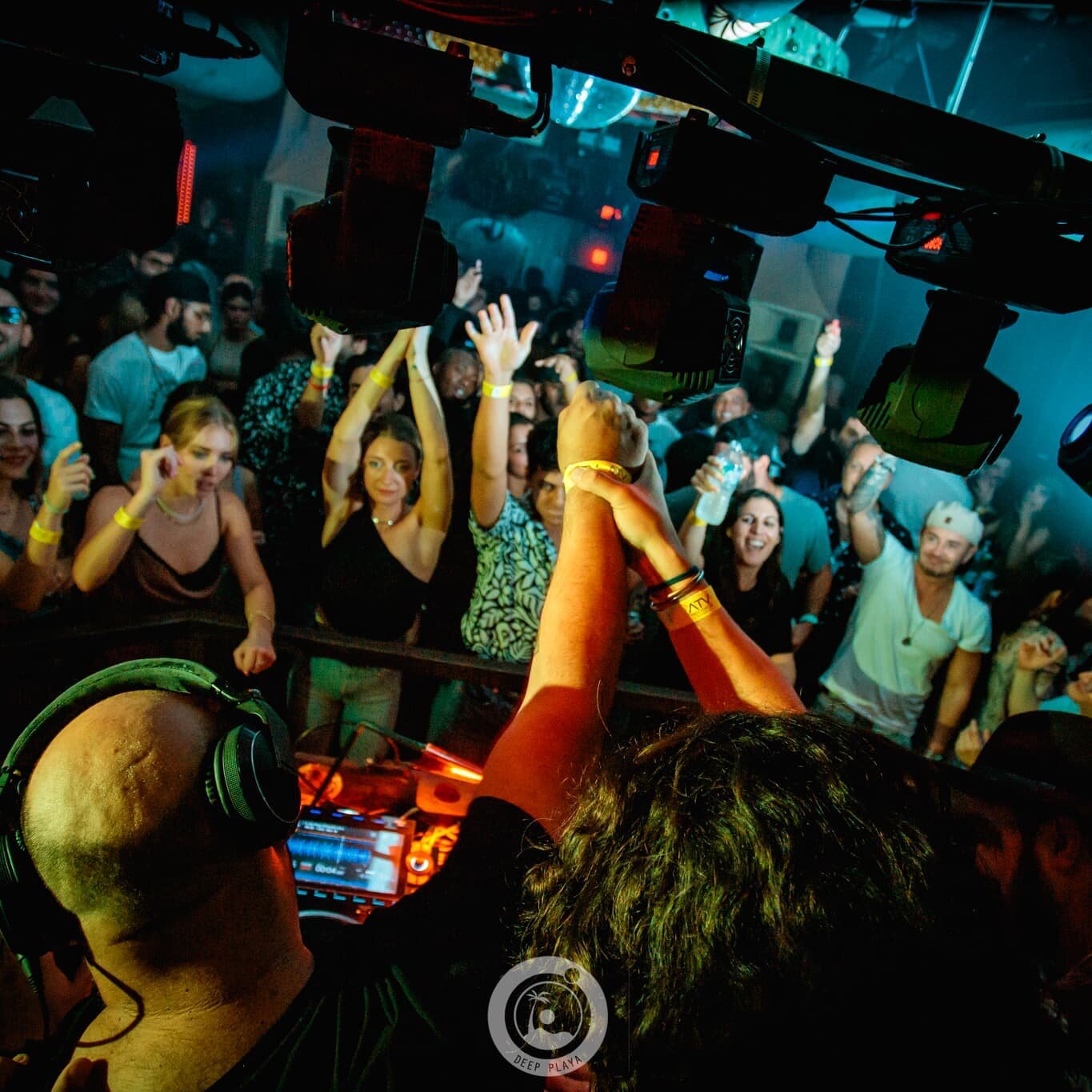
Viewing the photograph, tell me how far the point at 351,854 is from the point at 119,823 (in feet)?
3.00

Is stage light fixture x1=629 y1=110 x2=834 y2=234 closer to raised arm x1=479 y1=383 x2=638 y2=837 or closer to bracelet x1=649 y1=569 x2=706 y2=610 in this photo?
raised arm x1=479 y1=383 x2=638 y2=837

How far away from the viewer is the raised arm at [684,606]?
1.04 metres

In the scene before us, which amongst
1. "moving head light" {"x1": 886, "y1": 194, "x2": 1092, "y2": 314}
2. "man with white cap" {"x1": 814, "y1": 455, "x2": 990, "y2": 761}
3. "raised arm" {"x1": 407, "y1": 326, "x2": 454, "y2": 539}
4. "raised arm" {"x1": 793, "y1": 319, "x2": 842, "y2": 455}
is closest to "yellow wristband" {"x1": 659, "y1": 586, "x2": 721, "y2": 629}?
"moving head light" {"x1": 886, "y1": 194, "x2": 1092, "y2": 314}

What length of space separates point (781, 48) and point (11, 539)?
4229 millimetres

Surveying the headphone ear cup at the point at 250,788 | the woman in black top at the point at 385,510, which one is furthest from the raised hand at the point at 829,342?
the headphone ear cup at the point at 250,788

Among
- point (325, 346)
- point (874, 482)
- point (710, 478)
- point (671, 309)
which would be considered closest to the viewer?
point (671, 309)

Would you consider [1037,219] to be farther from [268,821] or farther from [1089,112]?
[1089,112]

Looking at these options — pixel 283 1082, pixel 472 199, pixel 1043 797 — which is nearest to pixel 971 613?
pixel 1043 797

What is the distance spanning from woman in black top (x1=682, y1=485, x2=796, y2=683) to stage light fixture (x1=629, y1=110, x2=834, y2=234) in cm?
208

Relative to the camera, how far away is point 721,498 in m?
3.40

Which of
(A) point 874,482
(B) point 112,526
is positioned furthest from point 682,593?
(A) point 874,482

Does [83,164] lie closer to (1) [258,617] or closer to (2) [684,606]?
(2) [684,606]

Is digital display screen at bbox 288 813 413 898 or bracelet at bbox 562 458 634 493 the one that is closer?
bracelet at bbox 562 458 634 493

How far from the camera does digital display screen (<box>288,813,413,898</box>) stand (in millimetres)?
1558
